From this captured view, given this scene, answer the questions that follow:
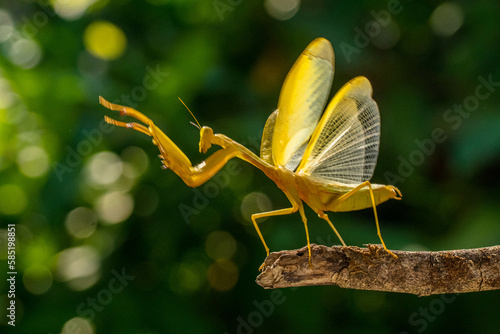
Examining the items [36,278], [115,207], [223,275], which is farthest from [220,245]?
[36,278]

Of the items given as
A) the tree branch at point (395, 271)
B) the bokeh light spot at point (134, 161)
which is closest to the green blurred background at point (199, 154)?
the bokeh light spot at point (134, 161)

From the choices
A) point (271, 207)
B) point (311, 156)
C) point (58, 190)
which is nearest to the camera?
point (311, 156)

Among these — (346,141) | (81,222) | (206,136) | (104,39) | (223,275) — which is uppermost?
(104,39)

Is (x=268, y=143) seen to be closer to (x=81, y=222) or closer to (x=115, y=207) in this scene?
(x=115, y=207)

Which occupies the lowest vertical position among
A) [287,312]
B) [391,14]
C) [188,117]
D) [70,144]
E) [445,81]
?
[287,312]

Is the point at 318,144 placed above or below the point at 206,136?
below

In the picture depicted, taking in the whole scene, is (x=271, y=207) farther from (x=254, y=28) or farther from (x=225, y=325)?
(x=254, y=28)

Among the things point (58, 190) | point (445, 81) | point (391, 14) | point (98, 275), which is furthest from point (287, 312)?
point (391, 14)
